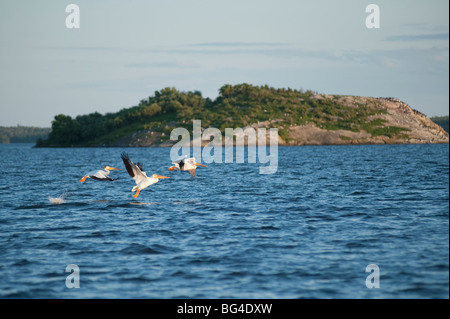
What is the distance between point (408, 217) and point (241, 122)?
396 ft

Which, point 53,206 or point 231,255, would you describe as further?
point 53,206

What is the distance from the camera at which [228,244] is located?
1848 cm

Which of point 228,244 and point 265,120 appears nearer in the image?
point 228,244

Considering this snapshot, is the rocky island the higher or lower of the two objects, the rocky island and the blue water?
the higher

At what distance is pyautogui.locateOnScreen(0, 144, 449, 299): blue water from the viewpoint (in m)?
14.2

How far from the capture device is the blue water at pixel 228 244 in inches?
559

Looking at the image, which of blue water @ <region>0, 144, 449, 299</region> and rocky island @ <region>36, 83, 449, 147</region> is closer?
blue water @ <region>0, 144, 449, 299</region>

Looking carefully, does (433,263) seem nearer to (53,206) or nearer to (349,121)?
(53,206)

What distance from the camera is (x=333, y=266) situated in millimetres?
15703

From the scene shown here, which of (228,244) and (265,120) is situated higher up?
(265,120)

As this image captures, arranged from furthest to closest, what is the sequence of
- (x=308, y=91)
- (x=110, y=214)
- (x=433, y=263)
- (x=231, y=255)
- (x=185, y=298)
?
(x=308, y=91) < (x=110, y=214) < (x=231, y=255) < (x=433, y=263) < (x=185, y=298)

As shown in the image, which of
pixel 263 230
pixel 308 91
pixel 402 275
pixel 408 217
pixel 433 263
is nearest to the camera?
pixel 402 275

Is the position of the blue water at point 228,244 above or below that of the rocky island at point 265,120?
below
